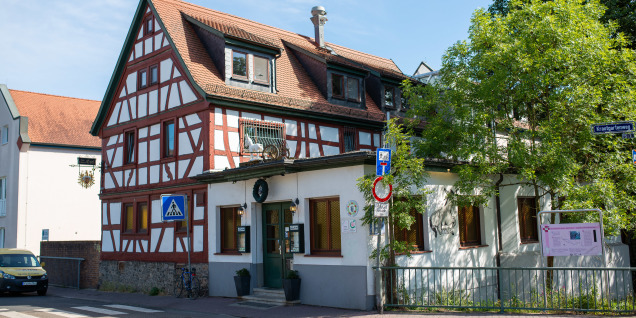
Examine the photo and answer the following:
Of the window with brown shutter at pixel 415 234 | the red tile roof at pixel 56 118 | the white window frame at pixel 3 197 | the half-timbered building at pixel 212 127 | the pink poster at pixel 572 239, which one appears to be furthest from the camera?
the red tile roof at pixel 56 118

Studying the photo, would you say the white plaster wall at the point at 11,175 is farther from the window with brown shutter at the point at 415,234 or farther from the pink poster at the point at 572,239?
the pink poster at the point at 572,239

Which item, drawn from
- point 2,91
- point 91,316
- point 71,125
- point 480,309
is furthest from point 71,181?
point 480,309

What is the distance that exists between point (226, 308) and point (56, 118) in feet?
78.6

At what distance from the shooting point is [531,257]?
18.4 metres

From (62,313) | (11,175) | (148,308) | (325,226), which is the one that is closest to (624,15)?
(325,226)

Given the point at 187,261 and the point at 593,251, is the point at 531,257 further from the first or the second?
the point at 187,261

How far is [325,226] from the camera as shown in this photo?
1483 cm

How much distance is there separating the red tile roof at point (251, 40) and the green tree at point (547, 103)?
6.06 meters

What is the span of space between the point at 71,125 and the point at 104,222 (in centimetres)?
1357

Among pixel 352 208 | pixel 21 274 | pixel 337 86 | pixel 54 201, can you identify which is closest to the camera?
pixel 352 208

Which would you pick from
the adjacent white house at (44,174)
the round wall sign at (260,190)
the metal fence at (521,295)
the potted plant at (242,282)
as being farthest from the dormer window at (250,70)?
the adjacent white house at (44,174)

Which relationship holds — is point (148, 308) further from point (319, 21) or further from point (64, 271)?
point (319, 21)

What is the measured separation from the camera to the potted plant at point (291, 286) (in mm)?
14727

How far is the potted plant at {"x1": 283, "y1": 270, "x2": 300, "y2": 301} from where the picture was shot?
14.7 m
